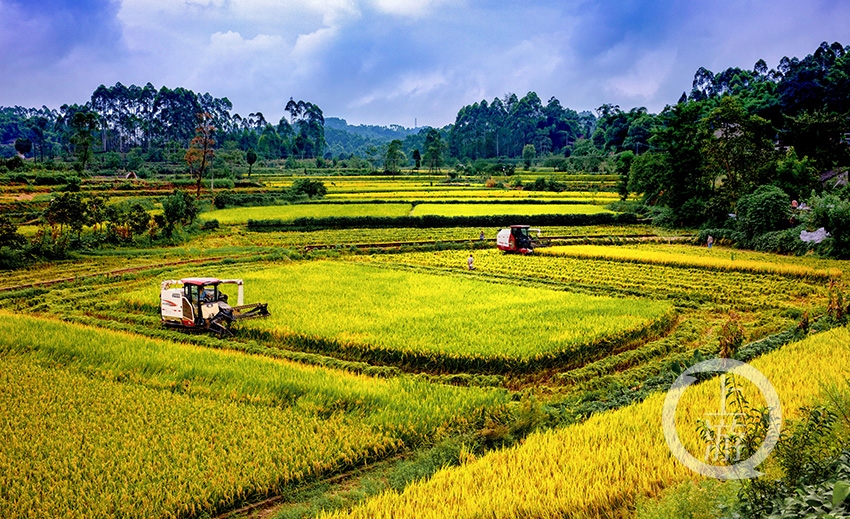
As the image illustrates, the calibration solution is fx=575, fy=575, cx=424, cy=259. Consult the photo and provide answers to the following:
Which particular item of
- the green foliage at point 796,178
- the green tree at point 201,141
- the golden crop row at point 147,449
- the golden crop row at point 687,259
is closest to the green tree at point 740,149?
the green foliage at point 796,178

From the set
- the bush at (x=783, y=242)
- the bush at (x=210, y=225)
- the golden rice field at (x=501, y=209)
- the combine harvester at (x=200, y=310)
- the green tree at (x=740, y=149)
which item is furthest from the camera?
the golden rice field at (x=501, y=209)

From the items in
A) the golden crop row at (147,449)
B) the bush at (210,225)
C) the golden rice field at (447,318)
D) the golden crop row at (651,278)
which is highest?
the bush at (210,225)

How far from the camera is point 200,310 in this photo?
16.8 meters

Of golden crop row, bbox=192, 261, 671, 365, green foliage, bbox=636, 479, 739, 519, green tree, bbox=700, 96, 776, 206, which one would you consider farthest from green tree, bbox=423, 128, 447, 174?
green foliage, bbox=636, 479, 739, 519

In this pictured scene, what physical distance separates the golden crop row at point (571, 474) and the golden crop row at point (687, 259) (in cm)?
1788

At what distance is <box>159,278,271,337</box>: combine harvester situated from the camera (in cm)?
1661

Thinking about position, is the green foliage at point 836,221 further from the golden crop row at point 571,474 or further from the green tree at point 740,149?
the golden crop row at point 571,474

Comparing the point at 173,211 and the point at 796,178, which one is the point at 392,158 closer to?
the point at 173,211

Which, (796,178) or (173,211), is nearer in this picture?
(173,211)

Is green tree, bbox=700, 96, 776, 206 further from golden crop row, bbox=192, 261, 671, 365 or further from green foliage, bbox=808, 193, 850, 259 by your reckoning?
golden crop row, bbox=192, 261, 671, 365

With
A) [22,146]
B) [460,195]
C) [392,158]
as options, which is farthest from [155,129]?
[460,195]

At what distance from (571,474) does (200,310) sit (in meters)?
12.7

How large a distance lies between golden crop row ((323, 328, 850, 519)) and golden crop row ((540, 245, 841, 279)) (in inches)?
704

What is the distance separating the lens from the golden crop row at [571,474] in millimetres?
6719
